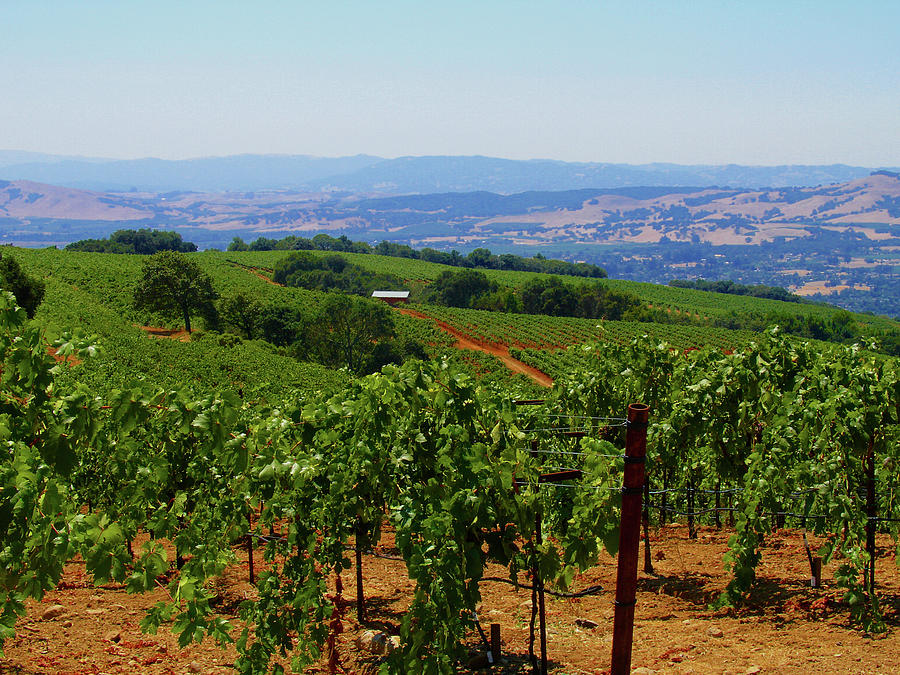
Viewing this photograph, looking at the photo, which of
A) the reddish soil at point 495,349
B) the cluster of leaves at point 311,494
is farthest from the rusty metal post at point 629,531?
the reddish soil at point 495,349

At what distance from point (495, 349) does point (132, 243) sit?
81.7 metres

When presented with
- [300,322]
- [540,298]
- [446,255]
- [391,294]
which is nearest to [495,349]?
[300,322]

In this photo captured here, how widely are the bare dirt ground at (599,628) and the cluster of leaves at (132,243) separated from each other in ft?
354

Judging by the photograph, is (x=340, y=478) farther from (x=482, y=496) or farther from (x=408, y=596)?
(x=408, y=596)

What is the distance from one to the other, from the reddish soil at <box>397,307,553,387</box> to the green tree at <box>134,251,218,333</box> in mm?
23339

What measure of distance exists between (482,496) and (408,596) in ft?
15.3

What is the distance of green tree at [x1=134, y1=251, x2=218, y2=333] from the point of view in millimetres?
46531

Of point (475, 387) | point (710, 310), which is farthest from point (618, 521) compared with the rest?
point (710, 310)

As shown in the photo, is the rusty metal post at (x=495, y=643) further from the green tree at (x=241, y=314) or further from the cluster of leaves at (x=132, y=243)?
the cluster of leaves at (x=132, y=243)

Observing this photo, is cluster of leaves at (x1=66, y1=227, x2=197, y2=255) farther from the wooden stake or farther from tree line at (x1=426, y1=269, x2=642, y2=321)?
the wooden stake

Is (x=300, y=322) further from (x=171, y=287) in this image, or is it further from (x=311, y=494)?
(x=311, y=494)

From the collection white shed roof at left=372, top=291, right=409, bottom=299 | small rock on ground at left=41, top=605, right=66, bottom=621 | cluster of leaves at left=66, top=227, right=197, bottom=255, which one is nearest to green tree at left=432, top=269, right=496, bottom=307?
white shed roof at left=372, top=291, right=409, bottom=299

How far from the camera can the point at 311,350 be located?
52219mm

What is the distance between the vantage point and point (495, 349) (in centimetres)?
6016
